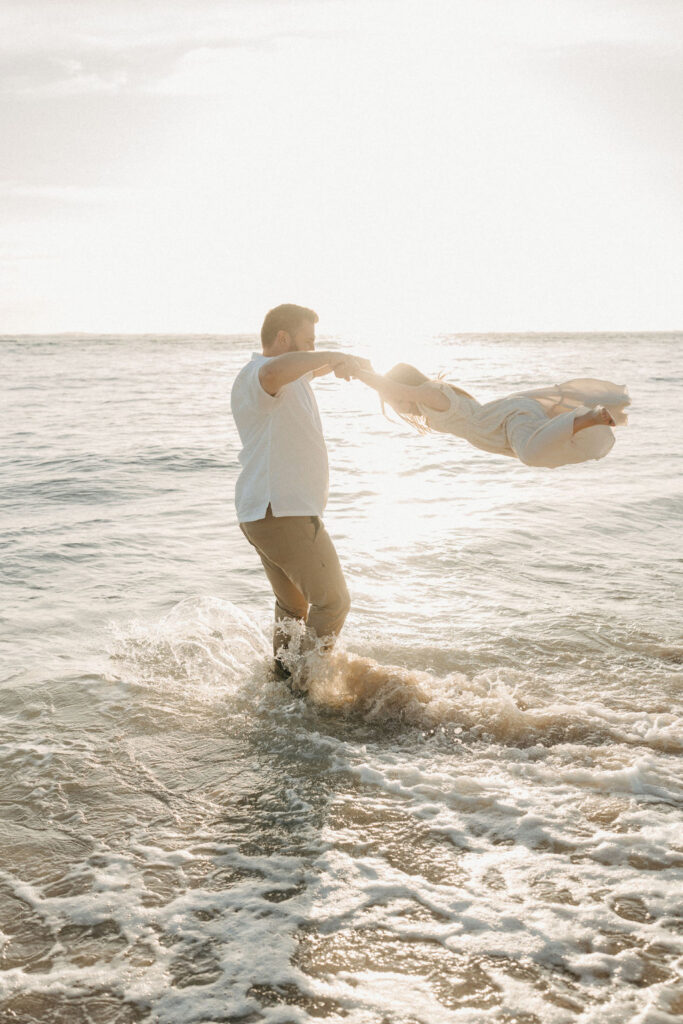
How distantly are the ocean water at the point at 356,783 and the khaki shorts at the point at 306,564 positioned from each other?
415mm

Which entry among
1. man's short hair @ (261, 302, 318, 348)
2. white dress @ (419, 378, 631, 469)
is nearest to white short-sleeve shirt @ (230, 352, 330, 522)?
man's short hair @ (261, 302, 318, 348)

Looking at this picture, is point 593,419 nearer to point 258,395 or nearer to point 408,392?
point 408,392

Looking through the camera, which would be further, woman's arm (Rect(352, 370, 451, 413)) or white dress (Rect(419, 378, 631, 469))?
woman's arm (Rect(352, 370, 451, 413))

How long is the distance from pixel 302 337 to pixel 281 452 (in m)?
0.64

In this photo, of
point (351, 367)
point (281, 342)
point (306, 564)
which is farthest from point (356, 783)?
point (281, 342)

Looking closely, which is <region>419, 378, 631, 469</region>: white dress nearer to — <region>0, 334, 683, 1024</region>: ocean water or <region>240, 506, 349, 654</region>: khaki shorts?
<region>0, 334, 683, 1024</region>: ocean water

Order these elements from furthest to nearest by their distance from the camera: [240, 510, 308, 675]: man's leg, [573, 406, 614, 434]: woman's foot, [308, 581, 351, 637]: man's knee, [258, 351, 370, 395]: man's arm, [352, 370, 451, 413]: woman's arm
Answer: [240, 510, 308, 675]: man's leg
[308, 581, 351, 637]: man's knee
[352, 370, 451, 413]: woman's arm
[258, 351, 370, 395]: man's arm
[573, 406, 614, 434]: woman's foot

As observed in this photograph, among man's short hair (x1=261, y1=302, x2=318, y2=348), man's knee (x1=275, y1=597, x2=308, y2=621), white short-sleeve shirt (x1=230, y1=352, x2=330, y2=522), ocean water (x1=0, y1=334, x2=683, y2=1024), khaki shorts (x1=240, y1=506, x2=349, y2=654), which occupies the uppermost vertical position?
man's short hair (x1=261, y1=302, x2=318, y2=348)

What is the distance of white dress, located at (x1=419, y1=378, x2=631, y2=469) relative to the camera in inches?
166

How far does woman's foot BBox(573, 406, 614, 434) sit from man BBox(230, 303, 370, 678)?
3.83 ft

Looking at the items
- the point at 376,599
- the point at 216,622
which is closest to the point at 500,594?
the point at 376,599

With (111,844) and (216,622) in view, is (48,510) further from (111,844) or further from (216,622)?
(111,844)

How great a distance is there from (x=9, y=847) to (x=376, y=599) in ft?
14.0

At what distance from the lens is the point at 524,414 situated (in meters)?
4.46
